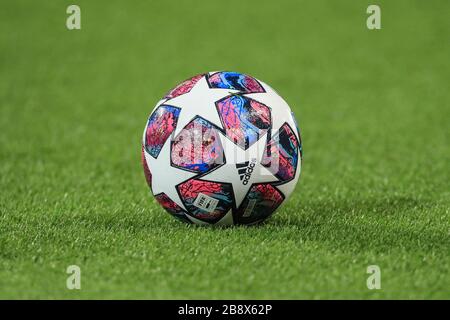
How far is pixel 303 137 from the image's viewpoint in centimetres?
1065

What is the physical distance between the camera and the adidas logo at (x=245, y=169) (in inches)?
233

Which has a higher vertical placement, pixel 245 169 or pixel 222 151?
pixel 222 151

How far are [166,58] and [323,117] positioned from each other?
196 inches

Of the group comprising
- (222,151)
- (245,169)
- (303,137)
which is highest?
(222,151)

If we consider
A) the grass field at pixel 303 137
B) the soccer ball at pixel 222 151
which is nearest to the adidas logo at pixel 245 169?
the soccer ball at pixel 222 151

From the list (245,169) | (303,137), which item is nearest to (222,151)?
(245,169)

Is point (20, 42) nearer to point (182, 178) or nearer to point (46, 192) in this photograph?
point (46, 192)

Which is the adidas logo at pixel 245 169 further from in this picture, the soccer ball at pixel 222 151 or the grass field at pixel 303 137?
the grass field at pixel 303 137

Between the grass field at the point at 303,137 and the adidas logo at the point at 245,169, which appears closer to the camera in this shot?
the grass field at the point at 303,137

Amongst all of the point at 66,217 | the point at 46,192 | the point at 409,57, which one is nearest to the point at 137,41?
the point at 409,57

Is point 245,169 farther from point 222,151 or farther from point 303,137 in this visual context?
point 303,137

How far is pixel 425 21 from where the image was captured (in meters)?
17.9

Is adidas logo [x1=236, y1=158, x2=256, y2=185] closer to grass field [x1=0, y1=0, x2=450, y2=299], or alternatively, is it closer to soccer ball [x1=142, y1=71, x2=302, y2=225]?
soccer ball [x1=142, y1=71, x2=302, y2=225]

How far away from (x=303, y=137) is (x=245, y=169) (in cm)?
481
